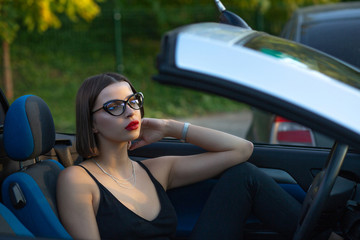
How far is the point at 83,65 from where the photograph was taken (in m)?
11.0

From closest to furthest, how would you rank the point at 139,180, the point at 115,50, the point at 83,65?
1. the point at 139,180
2. the point at 115,50
3. the point at 83,65

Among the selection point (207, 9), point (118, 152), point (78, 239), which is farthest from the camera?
point (207, 9)

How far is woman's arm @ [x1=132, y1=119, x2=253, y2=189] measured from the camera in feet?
8.45

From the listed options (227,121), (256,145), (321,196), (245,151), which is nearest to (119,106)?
(245,151)

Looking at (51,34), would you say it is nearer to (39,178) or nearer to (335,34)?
(335,34)

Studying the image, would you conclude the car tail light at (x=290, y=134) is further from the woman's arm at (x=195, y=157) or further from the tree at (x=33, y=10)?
the tree at (x=33, y=10)

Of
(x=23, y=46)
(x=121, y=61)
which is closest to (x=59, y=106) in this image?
(x=121, y=61)

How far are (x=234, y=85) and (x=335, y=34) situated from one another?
2839mm

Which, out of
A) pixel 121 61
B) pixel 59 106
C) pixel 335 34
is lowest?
pixel 59 106

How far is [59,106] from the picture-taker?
977 centimetres

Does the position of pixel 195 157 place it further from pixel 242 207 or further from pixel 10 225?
pixel 10 225

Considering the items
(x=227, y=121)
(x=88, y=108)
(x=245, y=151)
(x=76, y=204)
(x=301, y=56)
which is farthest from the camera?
(x=227, y=121)

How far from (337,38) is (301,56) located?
2314mm

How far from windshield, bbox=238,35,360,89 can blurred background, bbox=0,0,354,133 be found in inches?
295
